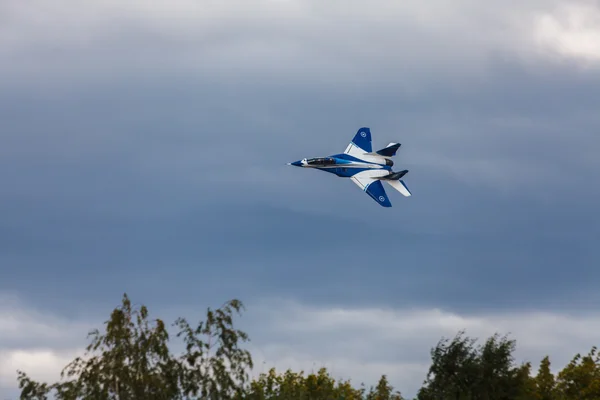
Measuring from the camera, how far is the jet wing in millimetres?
97750

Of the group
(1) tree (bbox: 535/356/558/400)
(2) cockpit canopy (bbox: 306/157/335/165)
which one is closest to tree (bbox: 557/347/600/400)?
(1) tree (bbox: 535/356/558/400)

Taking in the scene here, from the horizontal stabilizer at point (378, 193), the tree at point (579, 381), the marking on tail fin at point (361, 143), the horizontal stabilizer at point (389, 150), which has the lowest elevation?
the tree at point (579, 381)

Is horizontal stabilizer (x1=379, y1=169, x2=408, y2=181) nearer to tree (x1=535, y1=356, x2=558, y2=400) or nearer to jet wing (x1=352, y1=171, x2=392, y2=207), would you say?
jet wing (x1=352, y1=171, x2=392, y2=207)

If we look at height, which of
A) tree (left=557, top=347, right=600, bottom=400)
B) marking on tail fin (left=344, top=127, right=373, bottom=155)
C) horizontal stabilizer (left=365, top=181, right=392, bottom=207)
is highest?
marking on tail fin (left=344, top=127, right=373, bottom=155)

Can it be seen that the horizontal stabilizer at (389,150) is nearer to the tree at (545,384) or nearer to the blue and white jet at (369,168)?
the blue and white jet at (369,168)

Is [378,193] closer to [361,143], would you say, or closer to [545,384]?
[361,143]

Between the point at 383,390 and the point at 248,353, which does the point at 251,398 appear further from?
the point at 383,390

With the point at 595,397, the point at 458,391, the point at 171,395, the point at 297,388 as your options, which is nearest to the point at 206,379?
the point at 171,395

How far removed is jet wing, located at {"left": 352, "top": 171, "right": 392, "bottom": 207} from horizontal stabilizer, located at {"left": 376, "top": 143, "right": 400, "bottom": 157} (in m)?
2.56

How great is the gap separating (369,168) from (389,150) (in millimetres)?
2762

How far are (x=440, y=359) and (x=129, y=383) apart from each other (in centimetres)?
3669

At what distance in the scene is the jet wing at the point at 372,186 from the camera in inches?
3848

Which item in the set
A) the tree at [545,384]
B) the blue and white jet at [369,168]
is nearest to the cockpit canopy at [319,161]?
the blue and white jet at [369,168]

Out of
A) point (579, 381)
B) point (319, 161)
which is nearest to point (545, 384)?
point (579, 381)
